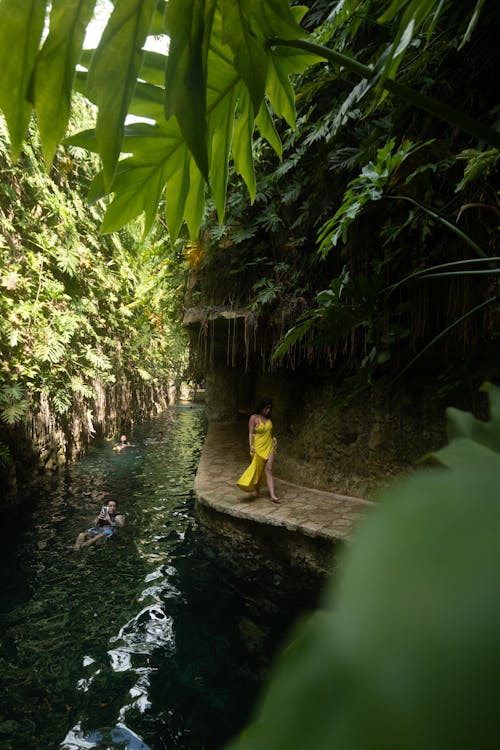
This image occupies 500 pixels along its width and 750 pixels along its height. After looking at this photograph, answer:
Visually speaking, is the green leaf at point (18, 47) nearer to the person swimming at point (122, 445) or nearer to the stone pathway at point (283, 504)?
the stone pathway at point (283, 504)

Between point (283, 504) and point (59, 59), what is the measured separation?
4.40 metres

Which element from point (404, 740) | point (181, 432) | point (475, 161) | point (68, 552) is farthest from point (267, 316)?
point (181, 432)

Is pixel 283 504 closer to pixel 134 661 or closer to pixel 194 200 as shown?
pixel 134 661

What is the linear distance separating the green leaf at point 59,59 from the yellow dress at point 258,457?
442cm

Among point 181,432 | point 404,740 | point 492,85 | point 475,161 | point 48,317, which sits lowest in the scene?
point 181,432

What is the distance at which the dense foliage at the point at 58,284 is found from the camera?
229 inches

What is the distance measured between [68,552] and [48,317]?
11.8ft

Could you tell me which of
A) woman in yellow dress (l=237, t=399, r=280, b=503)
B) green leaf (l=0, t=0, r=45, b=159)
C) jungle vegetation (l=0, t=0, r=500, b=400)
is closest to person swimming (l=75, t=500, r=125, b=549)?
woman in yellow dress (l=237, t=399, r=280, b=503)

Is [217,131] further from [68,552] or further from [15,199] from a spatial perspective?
[15,199]

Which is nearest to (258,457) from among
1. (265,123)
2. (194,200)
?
(194,200)

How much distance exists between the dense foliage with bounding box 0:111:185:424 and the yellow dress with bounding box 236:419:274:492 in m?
3.24

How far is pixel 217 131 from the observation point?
91 cm

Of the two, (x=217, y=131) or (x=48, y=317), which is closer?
(x=217, y=131)

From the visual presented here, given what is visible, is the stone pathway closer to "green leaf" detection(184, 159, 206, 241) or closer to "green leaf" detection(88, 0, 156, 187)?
"green leaf" detection(184, 159, 206, 241)
